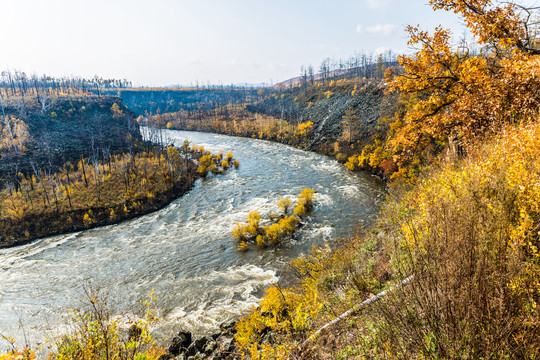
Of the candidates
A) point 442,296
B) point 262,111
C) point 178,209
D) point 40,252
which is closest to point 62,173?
point 40,252

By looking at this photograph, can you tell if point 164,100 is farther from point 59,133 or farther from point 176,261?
point 176,261

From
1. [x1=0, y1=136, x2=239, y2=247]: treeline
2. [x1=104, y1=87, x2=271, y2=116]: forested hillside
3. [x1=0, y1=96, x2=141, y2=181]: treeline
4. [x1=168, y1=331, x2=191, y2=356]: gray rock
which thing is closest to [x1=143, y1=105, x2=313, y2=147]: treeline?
[x1=0, y1=96, x2=141, y2=181]: treeline

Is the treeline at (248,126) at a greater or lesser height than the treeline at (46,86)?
lesser

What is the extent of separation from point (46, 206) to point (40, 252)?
28.8ft

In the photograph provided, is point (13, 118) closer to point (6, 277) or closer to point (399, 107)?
point (6, 277)

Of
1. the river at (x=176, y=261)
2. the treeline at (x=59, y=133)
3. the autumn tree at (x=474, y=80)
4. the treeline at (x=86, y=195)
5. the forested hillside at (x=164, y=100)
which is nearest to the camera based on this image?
the autumn tree at (x=474, y=80)

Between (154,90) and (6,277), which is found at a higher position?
(154,90)

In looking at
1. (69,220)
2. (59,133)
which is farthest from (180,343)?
(59,133)

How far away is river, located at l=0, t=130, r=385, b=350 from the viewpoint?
1466 cm

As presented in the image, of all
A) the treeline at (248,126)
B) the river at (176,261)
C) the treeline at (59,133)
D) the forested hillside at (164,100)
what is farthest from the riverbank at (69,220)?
the forested hillside at (164,100)

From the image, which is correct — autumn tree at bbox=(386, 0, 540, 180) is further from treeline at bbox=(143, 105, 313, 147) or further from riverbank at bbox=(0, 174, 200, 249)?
treeline at bbox=(143, 105, 313, 147)

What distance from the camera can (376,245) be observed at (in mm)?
12844

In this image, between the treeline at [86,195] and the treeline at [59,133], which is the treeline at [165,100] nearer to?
the treeline at [59,133]

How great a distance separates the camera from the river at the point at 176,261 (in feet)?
48.1
